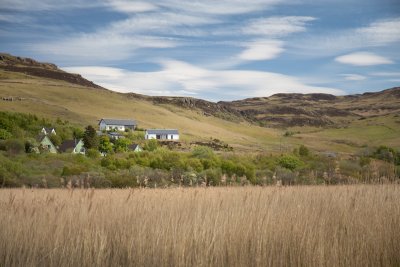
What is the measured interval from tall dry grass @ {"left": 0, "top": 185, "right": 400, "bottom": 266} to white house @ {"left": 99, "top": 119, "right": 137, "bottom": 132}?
378 ft

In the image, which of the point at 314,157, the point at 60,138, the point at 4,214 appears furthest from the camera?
the point at 60,138

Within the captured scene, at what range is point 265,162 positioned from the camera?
164 feet

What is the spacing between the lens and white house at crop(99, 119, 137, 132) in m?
122

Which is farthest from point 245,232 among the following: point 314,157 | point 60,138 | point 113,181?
point 60,138

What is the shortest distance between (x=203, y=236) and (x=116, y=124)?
124 meters

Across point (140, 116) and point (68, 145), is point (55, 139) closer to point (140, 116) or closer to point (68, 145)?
point (68, 145)

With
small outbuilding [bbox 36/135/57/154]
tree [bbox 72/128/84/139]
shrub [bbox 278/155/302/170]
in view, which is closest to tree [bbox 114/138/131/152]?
tree [bbox 72/128/84/139]

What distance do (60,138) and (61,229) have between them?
270ft

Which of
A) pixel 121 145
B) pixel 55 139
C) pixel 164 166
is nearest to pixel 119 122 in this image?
pixel 121 145

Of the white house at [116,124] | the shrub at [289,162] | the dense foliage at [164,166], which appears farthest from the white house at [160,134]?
the shrub at [289,162]

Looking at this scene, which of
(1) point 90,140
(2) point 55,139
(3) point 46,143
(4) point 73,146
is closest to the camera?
(3) point 46,143

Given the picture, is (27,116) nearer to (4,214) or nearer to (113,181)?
(113,181)

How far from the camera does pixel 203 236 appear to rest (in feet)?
15.0

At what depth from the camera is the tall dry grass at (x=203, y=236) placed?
4375 mm
